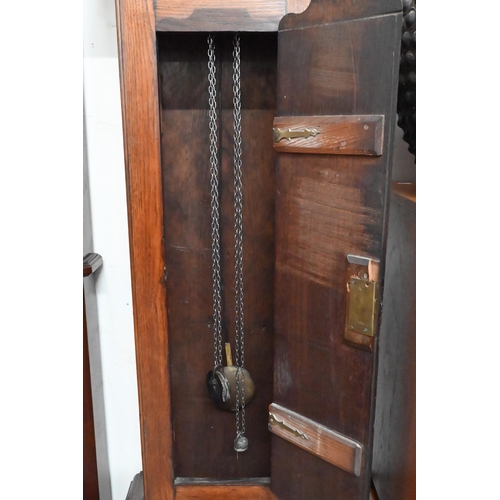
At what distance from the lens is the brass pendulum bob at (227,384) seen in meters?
1.16

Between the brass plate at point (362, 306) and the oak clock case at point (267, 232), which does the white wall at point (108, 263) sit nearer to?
the oak clock case at point (267, 232)

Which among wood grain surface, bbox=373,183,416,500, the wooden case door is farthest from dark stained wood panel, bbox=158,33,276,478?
wood grain surface, bbox=373,183,416,500

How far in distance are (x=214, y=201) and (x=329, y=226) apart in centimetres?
31

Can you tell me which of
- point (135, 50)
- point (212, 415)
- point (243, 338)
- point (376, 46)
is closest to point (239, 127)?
point (135, 50)

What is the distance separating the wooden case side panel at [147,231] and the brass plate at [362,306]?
381 millimetres

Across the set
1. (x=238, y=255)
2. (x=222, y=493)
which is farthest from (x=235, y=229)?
(x=222, y=493)

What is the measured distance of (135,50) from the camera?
963 millimetres

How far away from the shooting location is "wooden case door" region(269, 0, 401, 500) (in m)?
0.84

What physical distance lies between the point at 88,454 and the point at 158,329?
23.6 inches

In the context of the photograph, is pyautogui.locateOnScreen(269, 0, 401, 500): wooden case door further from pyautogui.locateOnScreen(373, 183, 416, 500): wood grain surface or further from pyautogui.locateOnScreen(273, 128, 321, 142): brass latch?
pyautogui.locateOnScreen(373, 183, 416, 500): wood grain surface

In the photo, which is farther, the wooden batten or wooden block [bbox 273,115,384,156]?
the wooden batten

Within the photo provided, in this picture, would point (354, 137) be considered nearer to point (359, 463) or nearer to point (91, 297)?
point (359, 463)

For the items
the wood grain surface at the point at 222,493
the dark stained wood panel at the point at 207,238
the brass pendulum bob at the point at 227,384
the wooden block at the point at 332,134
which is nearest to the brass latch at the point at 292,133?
the wooden block at the point at 332,134

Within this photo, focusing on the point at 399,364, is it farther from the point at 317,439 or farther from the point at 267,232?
the point at 267,232
